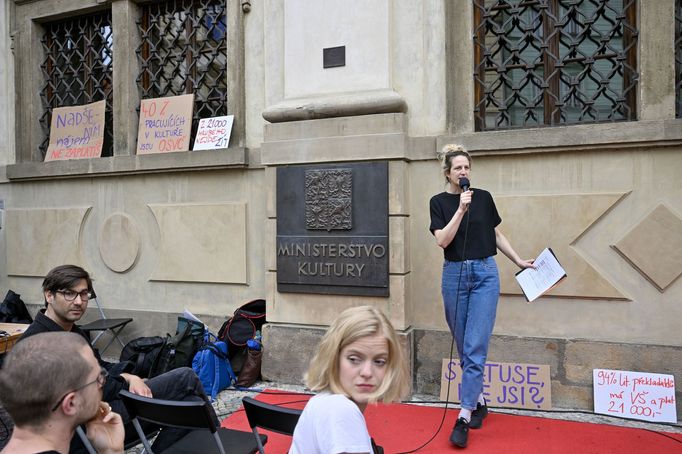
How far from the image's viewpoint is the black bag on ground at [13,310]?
262 inches

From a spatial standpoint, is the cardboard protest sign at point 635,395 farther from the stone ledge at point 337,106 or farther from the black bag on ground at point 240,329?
the black bag on ground at point 240,329

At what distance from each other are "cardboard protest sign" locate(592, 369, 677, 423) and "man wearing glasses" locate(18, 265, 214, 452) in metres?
3.21

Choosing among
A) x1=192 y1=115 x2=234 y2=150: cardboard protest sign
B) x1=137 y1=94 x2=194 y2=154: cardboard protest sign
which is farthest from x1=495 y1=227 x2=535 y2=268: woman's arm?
x1=137 y1=94 x2=194 y2=154: cardboard protest sign

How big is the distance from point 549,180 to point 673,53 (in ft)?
4.62

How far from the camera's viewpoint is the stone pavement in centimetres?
412

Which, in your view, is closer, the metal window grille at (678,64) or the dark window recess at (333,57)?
the metal window grille at (678,64)

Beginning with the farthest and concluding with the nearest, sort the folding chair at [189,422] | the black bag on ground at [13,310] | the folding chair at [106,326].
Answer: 1. the black bag on ground at [13,310]
2. the folding chair at [106,326]
3. the folding chair at [189,422]

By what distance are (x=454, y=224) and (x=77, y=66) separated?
5.80 metres

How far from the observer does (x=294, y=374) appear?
17.0 feet

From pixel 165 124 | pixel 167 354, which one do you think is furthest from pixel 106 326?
pixel 165 124

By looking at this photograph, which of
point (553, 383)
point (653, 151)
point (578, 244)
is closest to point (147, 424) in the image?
point (553, 383)

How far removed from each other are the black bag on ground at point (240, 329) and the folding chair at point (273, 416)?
9.49 ft

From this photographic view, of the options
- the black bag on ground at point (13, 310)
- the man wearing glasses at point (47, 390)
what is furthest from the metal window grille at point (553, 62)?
the black bag on ground at point (13, 310)

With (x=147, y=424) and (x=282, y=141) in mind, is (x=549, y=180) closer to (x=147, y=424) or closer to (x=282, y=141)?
(x=282, y=141)
